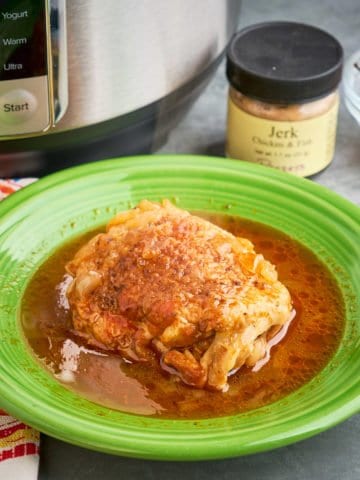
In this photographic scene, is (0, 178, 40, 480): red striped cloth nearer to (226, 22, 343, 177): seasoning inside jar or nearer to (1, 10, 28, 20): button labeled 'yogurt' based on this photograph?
(1, 10, 28, 20): button labeled 'yogurt'

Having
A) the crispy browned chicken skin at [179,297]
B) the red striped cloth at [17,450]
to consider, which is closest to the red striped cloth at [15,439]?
the red striped cloth at [17,450]

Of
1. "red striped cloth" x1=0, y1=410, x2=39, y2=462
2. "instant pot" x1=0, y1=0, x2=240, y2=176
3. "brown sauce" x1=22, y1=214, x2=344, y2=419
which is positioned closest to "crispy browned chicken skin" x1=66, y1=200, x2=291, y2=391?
"brown sauce" x1=22, y1=214, x2=344, y2=419

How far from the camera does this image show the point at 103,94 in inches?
53.8

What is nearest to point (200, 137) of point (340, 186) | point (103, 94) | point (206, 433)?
point (340, 186)

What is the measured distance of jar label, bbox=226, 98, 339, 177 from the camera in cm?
150

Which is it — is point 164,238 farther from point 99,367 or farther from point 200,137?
point 200,137

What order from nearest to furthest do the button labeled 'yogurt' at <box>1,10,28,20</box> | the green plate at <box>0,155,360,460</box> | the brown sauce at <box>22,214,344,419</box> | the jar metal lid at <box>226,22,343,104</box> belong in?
the green plate at <box>0,155,360,460</box>, the brown sauce at <box>22,214,344,419</box>, the button labeled 'yogurt' at <box>1,10,28,20</box>, the jar metal lid at <box>226,22,343,104</box>

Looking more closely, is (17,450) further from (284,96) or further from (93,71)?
(284,96)

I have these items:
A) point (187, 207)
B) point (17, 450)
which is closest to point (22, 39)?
point (187, 207)

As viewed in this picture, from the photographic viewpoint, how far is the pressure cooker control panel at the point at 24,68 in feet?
4.10

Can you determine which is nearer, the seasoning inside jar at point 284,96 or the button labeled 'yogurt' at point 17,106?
the button labeled 'yogurt' at point 17,106

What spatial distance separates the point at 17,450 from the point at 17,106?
1.71 ft

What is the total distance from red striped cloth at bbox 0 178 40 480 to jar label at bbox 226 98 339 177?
0.66 meters

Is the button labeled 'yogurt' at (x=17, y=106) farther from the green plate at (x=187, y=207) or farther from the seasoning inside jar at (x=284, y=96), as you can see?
the seasoning inside jar at (x=284, y=96)
